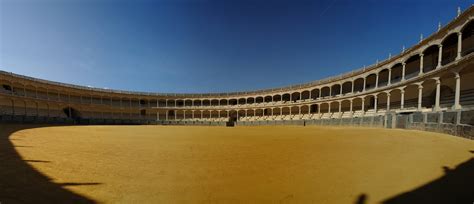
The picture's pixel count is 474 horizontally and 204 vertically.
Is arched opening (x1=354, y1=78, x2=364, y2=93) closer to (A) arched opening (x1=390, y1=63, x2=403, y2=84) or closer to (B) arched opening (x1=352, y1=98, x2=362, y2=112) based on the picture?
(B) arched opening (x1=352, y1=98, x2=362, y2=112)

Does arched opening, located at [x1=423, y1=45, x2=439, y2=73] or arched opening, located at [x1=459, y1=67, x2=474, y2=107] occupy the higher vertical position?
arched opening, located at [x1=423, y1=45, x2=439, y2=73]

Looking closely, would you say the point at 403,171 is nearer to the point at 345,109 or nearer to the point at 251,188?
the point at 251,188

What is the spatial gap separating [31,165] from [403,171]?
33.2 ft

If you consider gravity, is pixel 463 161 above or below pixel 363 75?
below

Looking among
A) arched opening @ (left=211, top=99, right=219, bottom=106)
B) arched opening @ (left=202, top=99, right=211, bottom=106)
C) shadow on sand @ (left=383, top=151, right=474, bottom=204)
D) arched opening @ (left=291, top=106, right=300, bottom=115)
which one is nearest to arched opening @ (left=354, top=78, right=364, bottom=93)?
arched opening @ (left=291, top=106, right=300, bottom=115)

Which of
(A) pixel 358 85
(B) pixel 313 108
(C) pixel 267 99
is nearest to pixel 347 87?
(A) pixel 358 85

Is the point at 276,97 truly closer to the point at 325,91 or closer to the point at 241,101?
the point at 241,101

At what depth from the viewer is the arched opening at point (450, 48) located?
1909cm

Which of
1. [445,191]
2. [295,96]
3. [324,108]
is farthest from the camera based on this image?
[295,96]

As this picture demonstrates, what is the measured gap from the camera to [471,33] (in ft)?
58.2

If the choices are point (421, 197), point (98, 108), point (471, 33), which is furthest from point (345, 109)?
point (98, 108)

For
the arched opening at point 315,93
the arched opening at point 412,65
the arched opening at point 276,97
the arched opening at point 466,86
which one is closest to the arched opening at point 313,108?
the arched opening at point 315,93

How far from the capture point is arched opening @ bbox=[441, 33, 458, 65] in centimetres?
1909

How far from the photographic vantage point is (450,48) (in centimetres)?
2033
